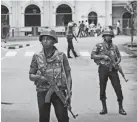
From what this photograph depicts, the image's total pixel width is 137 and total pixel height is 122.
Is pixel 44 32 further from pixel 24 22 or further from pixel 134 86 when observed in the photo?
pixel 24 22

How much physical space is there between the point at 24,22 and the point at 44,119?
4387 centimetres

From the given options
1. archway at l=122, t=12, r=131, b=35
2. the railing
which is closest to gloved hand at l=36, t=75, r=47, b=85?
the railing

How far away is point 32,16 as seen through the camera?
1976 inches

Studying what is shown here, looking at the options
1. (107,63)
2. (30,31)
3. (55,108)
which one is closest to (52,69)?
(55,108)

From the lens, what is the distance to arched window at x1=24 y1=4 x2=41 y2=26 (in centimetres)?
5002

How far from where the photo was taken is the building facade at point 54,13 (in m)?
49.7

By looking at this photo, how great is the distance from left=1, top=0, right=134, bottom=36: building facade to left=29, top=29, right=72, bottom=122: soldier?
140ft

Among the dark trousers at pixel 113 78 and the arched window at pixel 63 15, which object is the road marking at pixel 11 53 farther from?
the arched window at pixel 63 15

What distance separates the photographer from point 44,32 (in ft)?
21.1

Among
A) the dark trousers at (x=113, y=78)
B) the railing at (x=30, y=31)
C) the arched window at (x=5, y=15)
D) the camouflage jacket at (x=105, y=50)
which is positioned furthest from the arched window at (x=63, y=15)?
the dark trousers at (x=113, y=78)

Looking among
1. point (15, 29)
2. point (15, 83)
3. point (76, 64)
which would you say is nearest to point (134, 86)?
point (15, 83)

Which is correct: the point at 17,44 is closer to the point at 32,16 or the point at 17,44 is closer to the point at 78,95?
the point at 32,16

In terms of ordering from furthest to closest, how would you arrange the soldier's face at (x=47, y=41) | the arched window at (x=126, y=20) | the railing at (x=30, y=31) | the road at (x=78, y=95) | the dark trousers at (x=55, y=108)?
the arched window at (x=126, y=20), the railing at (x=30, y=31), the road at (x=78, y=95), the soldier's face at (x=47, y=41), the dark trousers at (x=55, y=108)

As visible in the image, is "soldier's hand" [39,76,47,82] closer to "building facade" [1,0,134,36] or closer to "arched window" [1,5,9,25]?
"building facade" [1,0,134,36]
